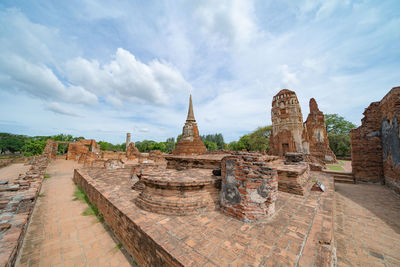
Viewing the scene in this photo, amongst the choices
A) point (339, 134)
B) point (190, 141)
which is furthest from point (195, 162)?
point (339, 134)

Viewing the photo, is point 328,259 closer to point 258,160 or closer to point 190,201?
point 258,160

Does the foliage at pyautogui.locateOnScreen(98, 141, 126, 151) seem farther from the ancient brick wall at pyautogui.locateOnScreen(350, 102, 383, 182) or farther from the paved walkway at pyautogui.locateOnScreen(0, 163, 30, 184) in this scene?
the ancient brick wall at pyautogui.locateOnScreen(350, 102, 383, 182)

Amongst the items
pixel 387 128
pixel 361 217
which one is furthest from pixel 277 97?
pixel 361 217

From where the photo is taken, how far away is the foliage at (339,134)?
23.1 meters

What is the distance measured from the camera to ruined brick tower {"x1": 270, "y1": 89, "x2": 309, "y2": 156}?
12.2m

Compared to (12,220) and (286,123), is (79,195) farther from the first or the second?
(286,123)

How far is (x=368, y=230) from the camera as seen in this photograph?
3152mm

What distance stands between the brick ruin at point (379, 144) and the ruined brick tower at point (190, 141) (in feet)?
30.9

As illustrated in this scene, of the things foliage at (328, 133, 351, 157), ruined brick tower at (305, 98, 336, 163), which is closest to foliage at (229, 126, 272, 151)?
foliage at (328, 133, 351, 157)

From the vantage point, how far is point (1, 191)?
3701mm

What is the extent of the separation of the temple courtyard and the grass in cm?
16

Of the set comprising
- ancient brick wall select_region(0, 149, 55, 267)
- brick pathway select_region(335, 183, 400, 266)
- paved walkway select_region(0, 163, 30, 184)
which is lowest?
paved walkway select_region(0, 163, 30, 184)

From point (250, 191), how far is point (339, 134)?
31638mm

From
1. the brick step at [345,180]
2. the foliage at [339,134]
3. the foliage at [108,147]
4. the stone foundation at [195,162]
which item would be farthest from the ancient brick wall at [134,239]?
the foliage at [108,147]
